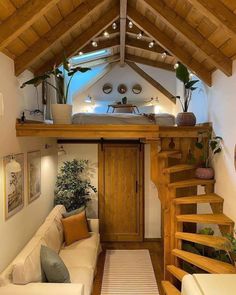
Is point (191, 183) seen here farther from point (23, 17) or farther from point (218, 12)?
point (23, 17)

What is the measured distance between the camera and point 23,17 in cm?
247

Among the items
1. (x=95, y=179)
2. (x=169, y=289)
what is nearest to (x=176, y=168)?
(x=169, y=289)

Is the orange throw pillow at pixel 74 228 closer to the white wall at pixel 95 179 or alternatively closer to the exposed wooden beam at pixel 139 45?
the white wall at pixel 95 179

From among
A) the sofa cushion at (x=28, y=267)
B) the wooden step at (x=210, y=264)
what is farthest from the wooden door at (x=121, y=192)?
the sofa cushion at (x=28, y=267)

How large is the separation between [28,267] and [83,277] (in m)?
0.82

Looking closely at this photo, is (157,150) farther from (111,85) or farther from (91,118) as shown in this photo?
(111,85)

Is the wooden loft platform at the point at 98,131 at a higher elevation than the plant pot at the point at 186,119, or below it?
below

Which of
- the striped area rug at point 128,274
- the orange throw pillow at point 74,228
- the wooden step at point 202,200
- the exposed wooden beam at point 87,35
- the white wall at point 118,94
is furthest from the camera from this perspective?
the white wall at point 118,94

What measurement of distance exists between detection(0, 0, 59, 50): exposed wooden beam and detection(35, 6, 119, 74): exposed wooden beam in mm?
1372

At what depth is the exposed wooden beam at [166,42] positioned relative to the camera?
369 cm

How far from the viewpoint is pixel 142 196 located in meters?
5.81

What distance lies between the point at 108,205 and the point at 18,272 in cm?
328

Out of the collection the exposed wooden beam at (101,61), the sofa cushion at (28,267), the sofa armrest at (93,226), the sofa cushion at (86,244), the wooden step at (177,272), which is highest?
the exposed wooden beam at (101,61)

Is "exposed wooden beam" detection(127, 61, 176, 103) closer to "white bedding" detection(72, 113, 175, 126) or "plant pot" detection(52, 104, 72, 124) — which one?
"white bedding" detection(72, 113, 175, 126)
